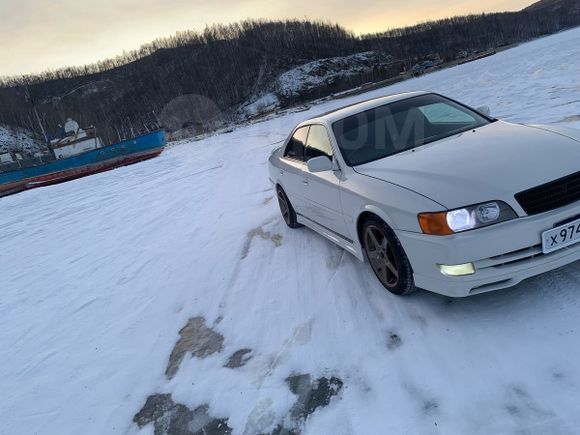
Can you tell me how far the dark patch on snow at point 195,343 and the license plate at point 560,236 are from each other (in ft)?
8.24

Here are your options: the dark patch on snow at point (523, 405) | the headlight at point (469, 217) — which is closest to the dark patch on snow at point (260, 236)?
the headlight at point (469, 217)

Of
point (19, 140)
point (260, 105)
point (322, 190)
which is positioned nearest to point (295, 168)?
point (322, 190)

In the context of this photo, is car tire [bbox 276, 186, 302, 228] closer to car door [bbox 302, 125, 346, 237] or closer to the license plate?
car door [bbox 302, 125, 346, 237]

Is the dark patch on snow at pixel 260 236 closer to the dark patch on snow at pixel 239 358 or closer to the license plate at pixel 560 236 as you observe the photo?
the dark patch on snow at pixel 239 358

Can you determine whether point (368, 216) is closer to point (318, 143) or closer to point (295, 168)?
point (318, 143)

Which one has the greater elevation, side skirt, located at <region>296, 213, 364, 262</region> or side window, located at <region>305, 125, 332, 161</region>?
side window, located at <region>305, 125, 332, 161</region>

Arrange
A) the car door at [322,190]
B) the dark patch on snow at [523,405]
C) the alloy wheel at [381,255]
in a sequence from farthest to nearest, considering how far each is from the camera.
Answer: the car door at [322,190] < the alloy wheel at [381,255] < the dark patch on snow at [523,405]

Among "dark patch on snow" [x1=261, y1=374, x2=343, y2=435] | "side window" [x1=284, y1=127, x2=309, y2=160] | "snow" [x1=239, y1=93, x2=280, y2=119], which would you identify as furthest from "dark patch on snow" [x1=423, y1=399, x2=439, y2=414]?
"snow" [x1=239, y1=93, x2=280, y2=119]

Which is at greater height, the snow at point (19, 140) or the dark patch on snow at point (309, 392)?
the snow at point (19, 140)

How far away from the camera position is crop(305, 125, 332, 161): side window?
4414 millimetres

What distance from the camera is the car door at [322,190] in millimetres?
4105

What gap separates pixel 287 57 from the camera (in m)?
124

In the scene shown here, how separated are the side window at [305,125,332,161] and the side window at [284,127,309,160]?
17 cm

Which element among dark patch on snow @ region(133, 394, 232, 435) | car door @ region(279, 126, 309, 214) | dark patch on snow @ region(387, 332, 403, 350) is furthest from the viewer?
car door @ region(279, 126, 309, 214)
